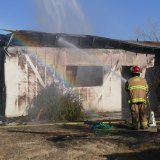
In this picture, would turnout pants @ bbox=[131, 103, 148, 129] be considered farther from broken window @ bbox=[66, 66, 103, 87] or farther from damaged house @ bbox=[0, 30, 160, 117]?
broken window @ bbox=[66, 66, 103, 87]

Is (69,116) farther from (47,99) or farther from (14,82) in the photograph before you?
(14,82)

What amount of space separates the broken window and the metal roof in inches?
40.8

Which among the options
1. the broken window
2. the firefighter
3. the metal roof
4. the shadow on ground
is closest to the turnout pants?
the firefighter

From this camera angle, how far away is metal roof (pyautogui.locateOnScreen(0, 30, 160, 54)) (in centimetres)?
1641

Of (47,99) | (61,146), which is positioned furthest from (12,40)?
(61,146)

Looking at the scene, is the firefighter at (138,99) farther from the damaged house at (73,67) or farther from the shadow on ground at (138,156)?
the damaged house at (73,67)

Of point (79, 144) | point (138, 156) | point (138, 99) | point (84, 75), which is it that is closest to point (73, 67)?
point (84, 75)

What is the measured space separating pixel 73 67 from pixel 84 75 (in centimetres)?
70

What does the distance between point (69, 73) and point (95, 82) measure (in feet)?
4.70

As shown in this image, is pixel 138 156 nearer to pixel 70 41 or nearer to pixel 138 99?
pixel 138 99

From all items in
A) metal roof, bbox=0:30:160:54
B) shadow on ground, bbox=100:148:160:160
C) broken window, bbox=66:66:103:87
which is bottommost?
shadow on ground, bbox=100:148:160:160

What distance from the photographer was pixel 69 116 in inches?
590

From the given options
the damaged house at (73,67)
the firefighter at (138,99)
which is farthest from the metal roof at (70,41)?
the firefighter at (138,99)

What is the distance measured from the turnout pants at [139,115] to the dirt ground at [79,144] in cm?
29
